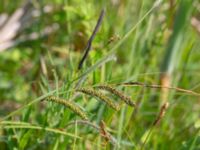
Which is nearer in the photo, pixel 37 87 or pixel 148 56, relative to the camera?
pixel 37 87

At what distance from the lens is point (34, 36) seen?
298 cm

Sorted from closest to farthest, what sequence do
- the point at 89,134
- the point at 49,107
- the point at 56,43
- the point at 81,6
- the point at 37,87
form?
the point at 49,107
the point at 89,134
the point at 37,87
the point at 81,6
the point at 56,43

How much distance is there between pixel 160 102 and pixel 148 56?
220 mm

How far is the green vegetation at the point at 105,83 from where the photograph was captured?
158 cm

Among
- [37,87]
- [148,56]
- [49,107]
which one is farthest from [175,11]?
[49,107]

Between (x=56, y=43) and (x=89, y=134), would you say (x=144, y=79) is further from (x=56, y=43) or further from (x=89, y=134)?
(x=56, y=43)

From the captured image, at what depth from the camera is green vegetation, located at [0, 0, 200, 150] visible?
158cm

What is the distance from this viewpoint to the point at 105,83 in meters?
1.53

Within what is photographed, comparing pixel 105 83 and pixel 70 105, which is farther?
pixel 105 83

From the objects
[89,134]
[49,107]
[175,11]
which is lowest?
[89,134]

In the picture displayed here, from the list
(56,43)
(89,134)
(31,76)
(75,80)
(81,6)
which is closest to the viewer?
(75,80)

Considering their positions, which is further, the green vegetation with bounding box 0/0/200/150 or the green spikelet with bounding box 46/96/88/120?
the green vegetation with bounding box 0/0/200/150

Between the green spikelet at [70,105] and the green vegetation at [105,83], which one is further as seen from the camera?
the green vegetation at [105,83]

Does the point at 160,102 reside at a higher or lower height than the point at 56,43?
lower
